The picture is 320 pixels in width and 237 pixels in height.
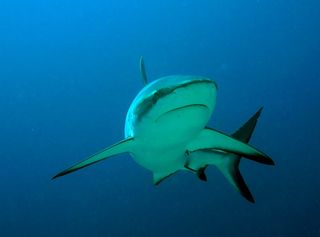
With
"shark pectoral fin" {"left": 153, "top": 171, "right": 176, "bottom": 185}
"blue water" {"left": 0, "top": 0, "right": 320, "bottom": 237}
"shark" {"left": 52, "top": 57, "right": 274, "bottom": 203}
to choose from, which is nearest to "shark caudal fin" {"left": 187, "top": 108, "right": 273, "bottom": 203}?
"shark" {"left": 52, "top": 57, "right": 274, "bottom": 203}

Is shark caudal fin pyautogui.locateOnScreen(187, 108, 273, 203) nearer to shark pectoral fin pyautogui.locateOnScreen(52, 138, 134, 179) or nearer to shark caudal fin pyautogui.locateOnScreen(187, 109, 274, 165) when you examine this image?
shark caudal fin pyautogui.locateOnScreen(187, 109, 274, 165)

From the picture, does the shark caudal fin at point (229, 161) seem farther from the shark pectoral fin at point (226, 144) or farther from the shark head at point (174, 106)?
the shark head at point (174, 106)

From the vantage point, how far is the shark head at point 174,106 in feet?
9.73

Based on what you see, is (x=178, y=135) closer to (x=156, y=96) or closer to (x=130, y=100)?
(x=156, y=96)

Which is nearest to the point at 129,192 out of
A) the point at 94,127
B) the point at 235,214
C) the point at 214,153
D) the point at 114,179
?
the point at 114,179

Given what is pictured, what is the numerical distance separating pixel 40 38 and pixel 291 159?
28502 mm

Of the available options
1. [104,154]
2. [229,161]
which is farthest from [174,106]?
[229,161]

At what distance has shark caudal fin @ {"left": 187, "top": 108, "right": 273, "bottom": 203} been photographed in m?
4.94

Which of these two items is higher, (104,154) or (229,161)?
(104,154)

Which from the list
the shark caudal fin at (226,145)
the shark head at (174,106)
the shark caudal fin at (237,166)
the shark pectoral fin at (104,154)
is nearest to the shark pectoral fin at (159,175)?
the shark caudal fin at (237,166)

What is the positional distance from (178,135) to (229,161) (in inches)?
68.9

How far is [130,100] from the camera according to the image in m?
28.7

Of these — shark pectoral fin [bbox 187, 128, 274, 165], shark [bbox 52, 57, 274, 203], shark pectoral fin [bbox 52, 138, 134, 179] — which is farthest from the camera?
shark pectoral fin [bbox 187, 128, 274, 165]

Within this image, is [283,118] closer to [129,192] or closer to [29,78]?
[129,192]
